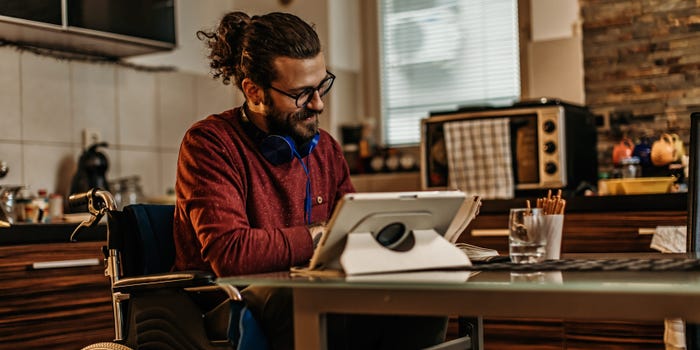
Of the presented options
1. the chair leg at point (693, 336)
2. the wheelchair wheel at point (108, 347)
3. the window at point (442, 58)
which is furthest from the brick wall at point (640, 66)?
the wheelchair wheel at point (108, 347)

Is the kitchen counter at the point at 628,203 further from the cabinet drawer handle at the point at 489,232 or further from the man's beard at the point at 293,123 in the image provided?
the man's beard at the point at 293,123

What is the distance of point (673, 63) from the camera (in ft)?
12.1

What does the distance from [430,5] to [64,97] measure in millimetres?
2026

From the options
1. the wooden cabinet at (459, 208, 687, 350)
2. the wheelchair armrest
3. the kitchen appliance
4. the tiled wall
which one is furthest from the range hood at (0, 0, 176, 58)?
the wheelchair armrest

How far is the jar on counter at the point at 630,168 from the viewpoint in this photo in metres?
3.41

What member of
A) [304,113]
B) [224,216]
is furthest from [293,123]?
[224,216]

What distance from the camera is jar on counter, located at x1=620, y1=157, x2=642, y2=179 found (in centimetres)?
341

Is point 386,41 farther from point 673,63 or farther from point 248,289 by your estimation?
point 248,289

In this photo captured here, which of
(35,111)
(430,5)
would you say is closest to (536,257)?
(35,111)

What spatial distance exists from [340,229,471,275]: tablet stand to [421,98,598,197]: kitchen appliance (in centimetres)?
221

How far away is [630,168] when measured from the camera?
3.42 meters

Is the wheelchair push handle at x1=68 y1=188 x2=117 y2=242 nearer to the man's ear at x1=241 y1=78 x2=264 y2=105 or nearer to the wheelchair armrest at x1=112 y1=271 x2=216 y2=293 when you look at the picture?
the wheelchair armrest at x1=112 y1=271 x2=216 y2=293

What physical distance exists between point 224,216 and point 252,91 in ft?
1.36

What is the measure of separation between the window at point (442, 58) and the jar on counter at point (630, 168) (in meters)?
1.21
